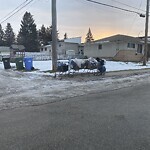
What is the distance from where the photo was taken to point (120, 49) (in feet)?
143

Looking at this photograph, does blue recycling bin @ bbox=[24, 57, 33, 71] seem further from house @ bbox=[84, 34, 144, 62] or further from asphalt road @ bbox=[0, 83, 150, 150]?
house @ bbox=[84, 34, 144, 62]

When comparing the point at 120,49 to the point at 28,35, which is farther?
the point at 28,35

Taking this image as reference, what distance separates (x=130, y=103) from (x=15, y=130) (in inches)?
179

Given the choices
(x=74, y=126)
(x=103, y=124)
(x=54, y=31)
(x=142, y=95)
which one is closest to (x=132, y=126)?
(x=103, y=124)

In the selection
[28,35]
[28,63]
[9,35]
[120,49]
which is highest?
[9,35]

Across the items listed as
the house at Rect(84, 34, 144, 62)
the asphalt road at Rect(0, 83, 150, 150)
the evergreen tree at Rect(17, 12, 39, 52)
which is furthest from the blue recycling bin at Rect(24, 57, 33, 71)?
the evergreen tree at Rect(17, 12, 39, 52)

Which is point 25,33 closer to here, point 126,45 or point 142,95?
point 126,45

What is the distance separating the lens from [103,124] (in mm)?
6438

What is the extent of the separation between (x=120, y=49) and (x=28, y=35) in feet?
171

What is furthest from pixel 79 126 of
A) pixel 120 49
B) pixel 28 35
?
pixel 28 35

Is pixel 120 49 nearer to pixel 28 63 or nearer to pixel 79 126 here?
pixel 28 63

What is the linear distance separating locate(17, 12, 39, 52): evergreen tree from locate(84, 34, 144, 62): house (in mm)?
43823

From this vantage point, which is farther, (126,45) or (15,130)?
(126,45)

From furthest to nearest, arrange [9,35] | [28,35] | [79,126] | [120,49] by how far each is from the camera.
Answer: [9,35]
[28,35]
[120,49]
[79,126]
